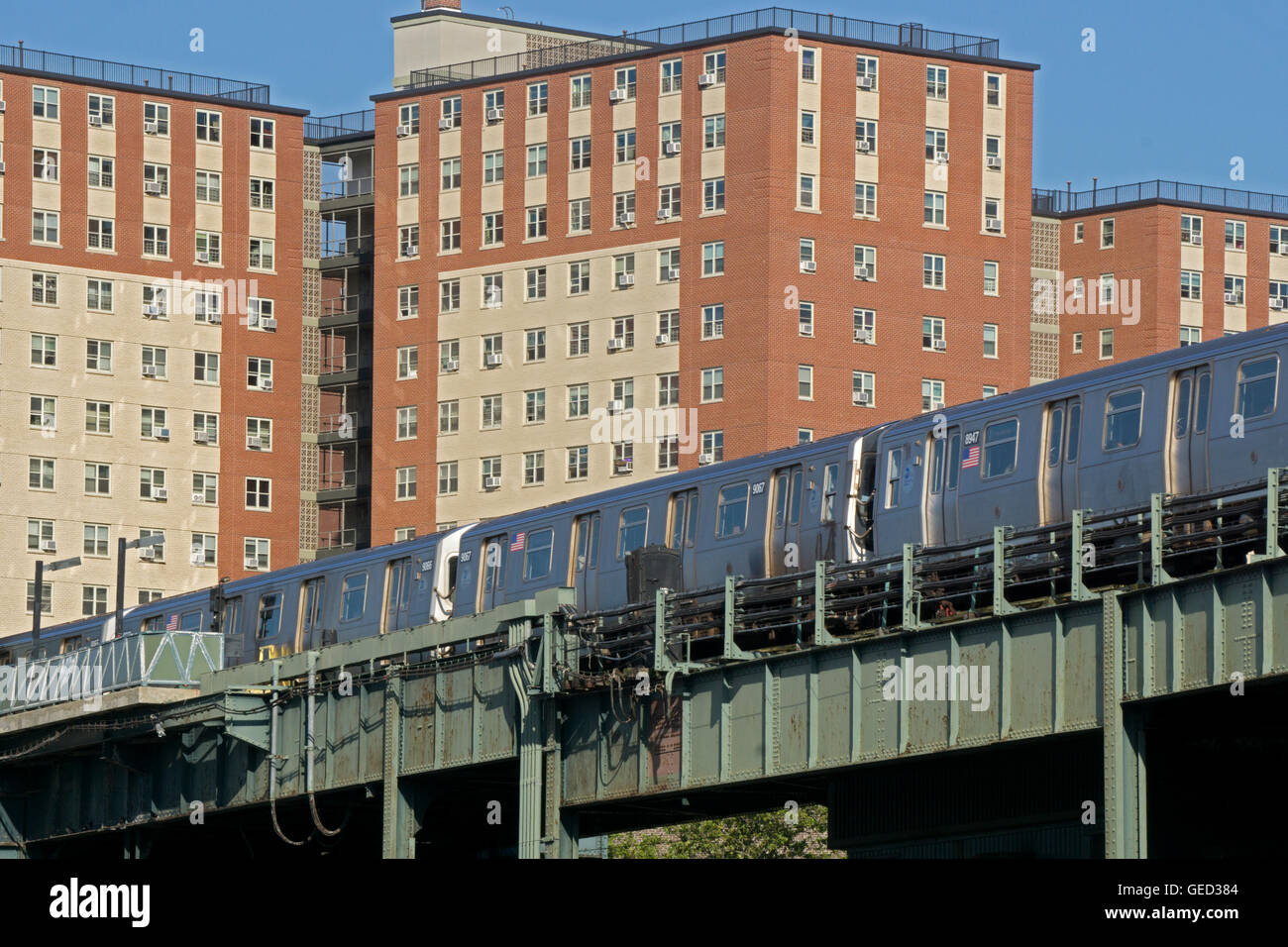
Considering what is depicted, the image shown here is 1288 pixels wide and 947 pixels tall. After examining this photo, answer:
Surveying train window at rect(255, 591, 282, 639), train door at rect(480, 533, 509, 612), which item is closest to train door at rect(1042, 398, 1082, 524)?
train door at rect(480, 533, 509, 612)

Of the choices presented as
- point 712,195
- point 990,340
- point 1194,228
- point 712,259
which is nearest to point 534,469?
point 712,259

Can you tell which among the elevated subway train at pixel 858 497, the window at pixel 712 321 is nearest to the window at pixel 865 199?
the window at pixel 712 321

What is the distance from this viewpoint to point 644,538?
46.6 metres

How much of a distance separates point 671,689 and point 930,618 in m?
4.33

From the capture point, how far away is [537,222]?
373 ft

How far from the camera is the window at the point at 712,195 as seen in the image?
109m

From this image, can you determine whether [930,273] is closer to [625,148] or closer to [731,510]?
[625,148]

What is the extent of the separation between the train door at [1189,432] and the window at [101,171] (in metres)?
85.9

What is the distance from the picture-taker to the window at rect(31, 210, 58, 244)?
11350 cm

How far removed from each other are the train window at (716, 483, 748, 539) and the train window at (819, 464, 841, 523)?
2.05 metres

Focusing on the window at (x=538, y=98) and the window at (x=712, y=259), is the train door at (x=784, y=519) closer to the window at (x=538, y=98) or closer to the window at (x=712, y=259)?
the window at (x=712, y=259)

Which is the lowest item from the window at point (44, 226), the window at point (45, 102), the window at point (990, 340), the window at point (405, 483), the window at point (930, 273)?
the window at point (405, 483)

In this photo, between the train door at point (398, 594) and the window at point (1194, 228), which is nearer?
the train door at point (398, 594)
